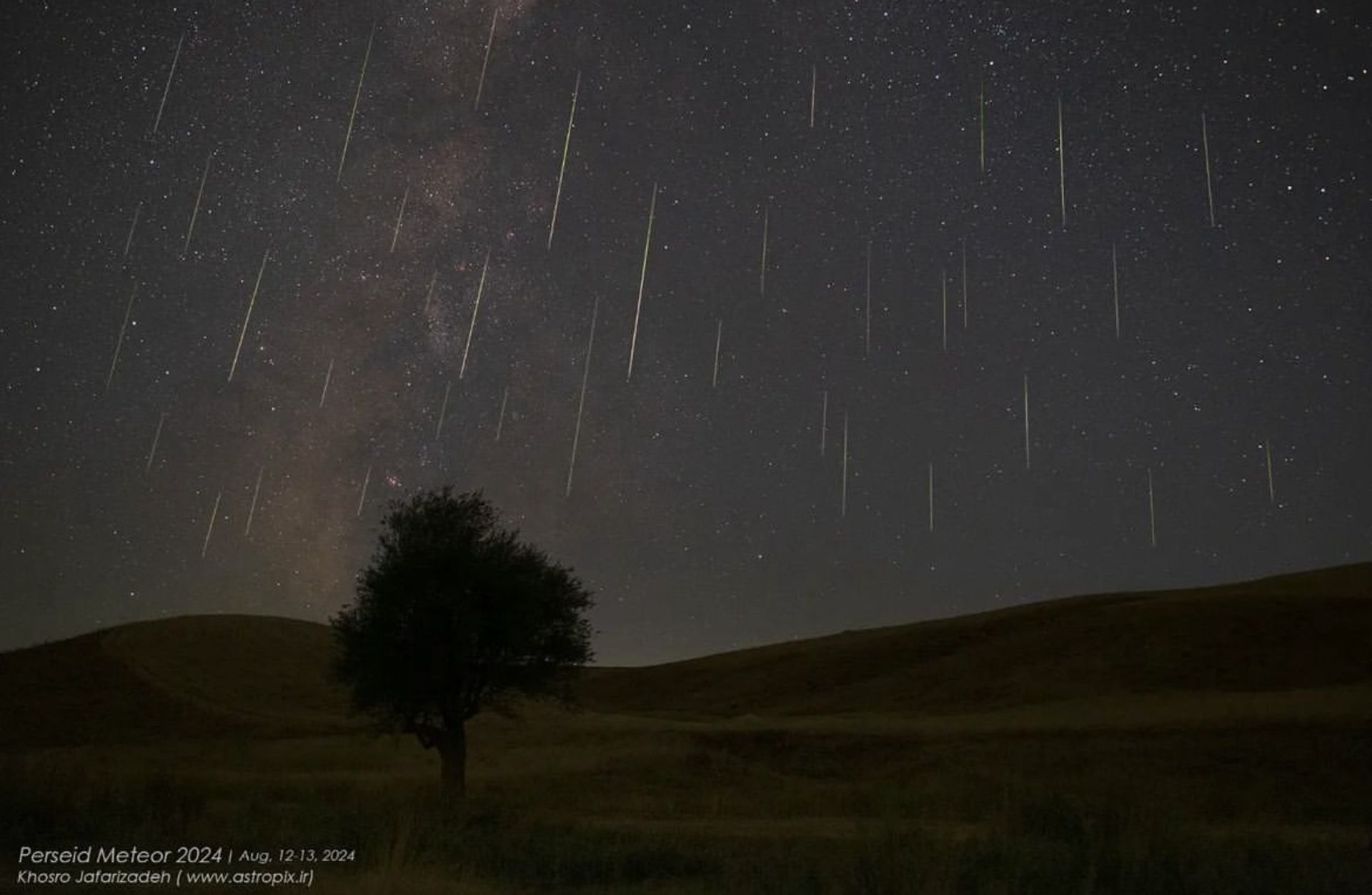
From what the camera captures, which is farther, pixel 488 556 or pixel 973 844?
pixel 488 556

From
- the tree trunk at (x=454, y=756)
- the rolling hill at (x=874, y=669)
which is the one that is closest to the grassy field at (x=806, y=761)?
the rolling hill at (x=874, y=669)

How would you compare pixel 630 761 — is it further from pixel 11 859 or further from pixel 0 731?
pixel 0 731

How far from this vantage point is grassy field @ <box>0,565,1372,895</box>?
12891mm

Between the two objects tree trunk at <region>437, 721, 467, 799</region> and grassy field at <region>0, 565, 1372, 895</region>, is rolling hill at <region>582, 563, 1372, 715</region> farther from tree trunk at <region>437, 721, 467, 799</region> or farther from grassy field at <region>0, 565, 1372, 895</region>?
tree trunk at <region>437, 721, 467, 799</region>

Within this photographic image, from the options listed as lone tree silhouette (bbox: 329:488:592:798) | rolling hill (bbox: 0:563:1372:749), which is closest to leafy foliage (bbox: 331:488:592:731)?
lone tree silhouette (bbox: 329:488:592:798)

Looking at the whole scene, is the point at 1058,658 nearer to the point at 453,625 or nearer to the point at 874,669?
the point at 874,669

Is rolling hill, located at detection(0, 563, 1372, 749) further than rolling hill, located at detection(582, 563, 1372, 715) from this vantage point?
Yes

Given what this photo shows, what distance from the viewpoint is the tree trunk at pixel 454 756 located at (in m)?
29.4

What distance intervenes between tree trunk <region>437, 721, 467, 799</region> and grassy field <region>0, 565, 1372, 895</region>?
74.1 inches

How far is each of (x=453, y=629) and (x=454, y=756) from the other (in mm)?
3503

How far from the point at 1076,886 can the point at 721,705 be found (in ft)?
178

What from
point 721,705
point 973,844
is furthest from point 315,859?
point 721,705

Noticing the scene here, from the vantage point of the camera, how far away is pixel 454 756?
98.1 feet

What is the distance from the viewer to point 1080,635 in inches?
2522
